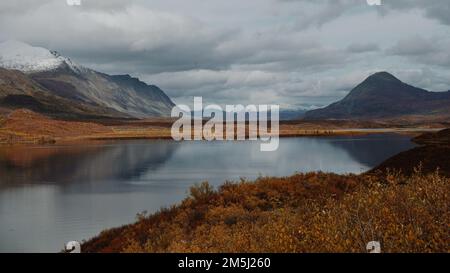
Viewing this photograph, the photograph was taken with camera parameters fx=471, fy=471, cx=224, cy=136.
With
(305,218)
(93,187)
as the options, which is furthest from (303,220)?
(93,187)

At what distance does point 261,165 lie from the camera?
65750 millimetres

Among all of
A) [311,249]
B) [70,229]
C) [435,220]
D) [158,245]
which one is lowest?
[70,229]

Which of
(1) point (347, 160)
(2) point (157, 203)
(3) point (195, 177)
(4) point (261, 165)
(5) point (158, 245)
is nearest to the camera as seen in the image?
(5) point (158, 245)

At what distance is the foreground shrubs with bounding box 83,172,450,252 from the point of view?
7903mm

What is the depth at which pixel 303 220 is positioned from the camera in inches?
551

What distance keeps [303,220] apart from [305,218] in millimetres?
294

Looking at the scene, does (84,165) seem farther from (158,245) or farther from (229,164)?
(158,245)

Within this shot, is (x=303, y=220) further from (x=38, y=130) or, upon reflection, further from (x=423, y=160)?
(x=38, y=130)

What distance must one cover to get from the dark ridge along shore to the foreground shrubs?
0.05 feet

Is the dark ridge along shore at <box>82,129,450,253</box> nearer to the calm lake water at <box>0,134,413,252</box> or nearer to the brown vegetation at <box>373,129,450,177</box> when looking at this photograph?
the brown vegetation at <box>373,129,450,177</box>

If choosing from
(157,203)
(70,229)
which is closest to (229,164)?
(157,203)

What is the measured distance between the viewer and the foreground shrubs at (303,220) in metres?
7.90
